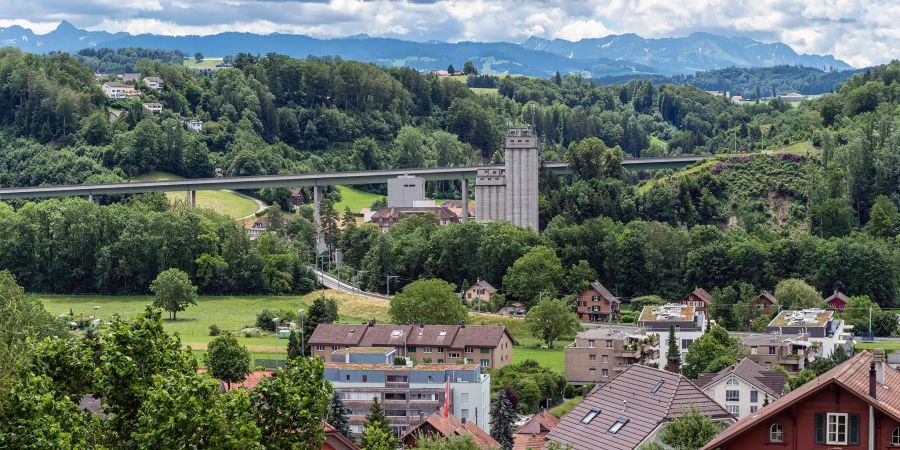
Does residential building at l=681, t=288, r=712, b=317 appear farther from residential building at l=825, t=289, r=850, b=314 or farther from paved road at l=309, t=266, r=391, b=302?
paved road at l=309, t=266, r=391, b=302

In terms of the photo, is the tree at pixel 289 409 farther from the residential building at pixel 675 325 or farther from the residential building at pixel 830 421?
the residential building at pixel 675 325

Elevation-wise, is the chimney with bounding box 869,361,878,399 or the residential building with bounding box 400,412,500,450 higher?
the chimney with bounding box 869,361,878,399

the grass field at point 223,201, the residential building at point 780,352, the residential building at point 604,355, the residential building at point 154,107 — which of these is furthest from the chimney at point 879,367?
the residential building at point 154,107

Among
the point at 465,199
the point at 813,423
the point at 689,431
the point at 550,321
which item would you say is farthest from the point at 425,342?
the point at 465,199

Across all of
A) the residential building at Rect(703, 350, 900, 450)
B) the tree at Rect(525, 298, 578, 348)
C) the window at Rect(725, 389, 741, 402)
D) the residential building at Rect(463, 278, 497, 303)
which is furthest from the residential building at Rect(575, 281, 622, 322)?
the residential building at Rect(703, 350, 900, 450)

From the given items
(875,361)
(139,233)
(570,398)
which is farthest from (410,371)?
(139,233)

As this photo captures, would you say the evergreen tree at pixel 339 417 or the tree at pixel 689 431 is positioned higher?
the tree at pixel 689 431
